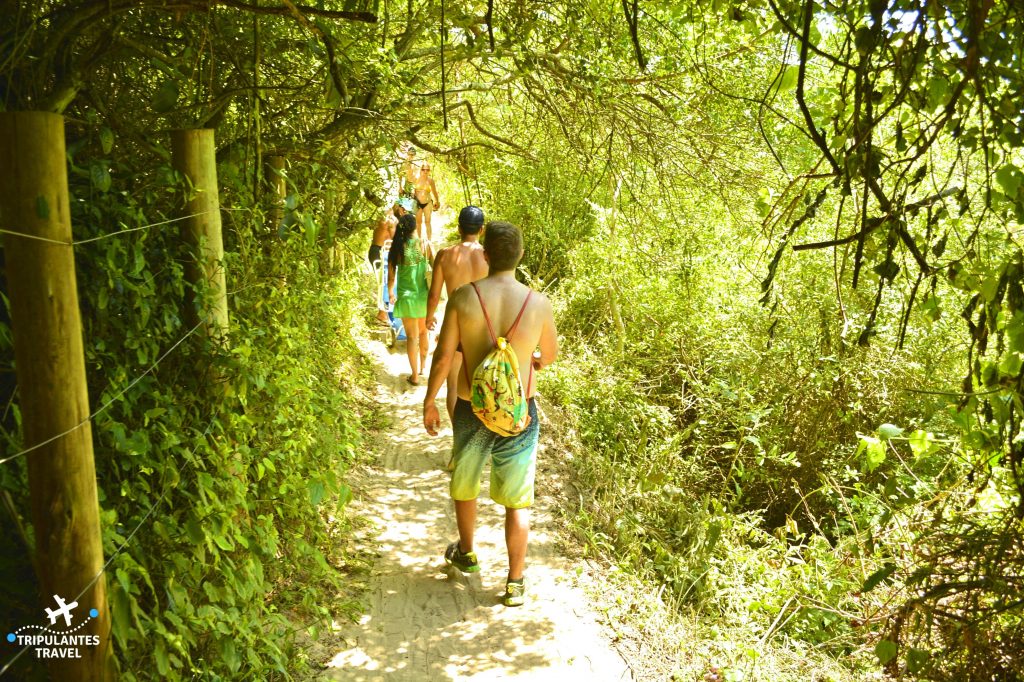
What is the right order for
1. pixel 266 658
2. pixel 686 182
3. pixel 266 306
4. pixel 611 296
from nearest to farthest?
pixel 266 658 → pixel 266 306 → pixel 686 182 → pixel 611 296

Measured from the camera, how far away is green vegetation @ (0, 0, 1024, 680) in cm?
234

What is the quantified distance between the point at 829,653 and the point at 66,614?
3910 millimetres

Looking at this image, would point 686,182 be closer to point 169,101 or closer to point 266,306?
point 266,306

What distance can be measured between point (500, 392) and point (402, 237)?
13.3ft

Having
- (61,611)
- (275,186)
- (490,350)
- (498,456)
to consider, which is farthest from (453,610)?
(275,186)

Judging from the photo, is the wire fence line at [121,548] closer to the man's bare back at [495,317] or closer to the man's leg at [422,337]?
the man's bare back at [495,317]

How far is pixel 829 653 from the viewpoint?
4344 mm

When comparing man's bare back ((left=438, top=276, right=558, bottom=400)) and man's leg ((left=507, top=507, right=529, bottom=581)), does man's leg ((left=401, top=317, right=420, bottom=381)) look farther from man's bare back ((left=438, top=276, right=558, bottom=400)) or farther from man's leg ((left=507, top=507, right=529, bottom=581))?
man's leg ((left=507, top=507, right=529, bottom=581))

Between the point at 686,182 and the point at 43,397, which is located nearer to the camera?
the point at 43,397

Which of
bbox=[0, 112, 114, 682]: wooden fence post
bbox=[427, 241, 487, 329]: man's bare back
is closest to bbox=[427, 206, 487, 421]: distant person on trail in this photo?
bbox=[427, 241, 487, 329]: man's bare back

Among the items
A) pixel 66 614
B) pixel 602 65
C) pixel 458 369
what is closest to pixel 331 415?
pixel 458 369

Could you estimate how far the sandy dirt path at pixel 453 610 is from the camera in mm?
3828

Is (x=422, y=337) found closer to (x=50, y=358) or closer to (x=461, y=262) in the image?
(x=461, y=262)

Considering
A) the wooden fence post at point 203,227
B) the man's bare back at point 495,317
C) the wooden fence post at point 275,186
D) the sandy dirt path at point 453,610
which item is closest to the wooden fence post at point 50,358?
the wooden fence post at point 203,227
